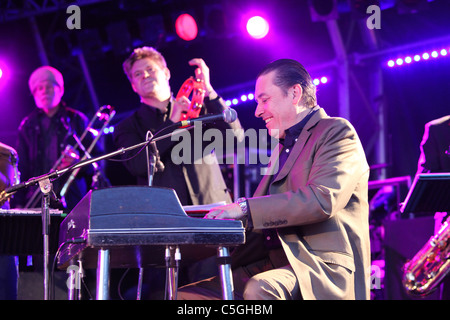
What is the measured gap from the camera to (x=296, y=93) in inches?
121

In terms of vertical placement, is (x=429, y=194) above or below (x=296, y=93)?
below

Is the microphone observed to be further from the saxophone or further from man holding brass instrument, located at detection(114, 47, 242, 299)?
the saxophone

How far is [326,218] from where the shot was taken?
8.51ft

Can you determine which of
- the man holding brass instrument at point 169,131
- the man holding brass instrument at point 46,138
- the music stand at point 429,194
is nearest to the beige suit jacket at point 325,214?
the music stand at point 429,194

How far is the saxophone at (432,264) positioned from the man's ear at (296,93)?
161 centimetres

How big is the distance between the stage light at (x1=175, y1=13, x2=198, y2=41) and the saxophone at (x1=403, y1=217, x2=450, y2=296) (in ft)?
13.7

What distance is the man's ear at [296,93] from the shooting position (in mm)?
3076

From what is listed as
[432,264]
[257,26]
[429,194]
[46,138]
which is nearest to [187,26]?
[257,26]

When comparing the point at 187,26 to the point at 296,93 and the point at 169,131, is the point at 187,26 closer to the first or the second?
the point at 169,131

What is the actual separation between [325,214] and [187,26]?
5096mm

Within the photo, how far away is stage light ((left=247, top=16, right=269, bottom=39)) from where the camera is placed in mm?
7230

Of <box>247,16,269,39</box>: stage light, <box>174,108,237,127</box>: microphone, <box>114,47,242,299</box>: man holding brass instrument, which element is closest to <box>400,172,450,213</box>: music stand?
<box>174,108,237,127</box>: microphone

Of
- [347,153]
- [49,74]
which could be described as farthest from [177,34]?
[347,153]

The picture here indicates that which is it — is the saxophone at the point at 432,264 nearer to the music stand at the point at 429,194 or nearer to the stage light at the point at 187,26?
the music stand at the point at 429,194
